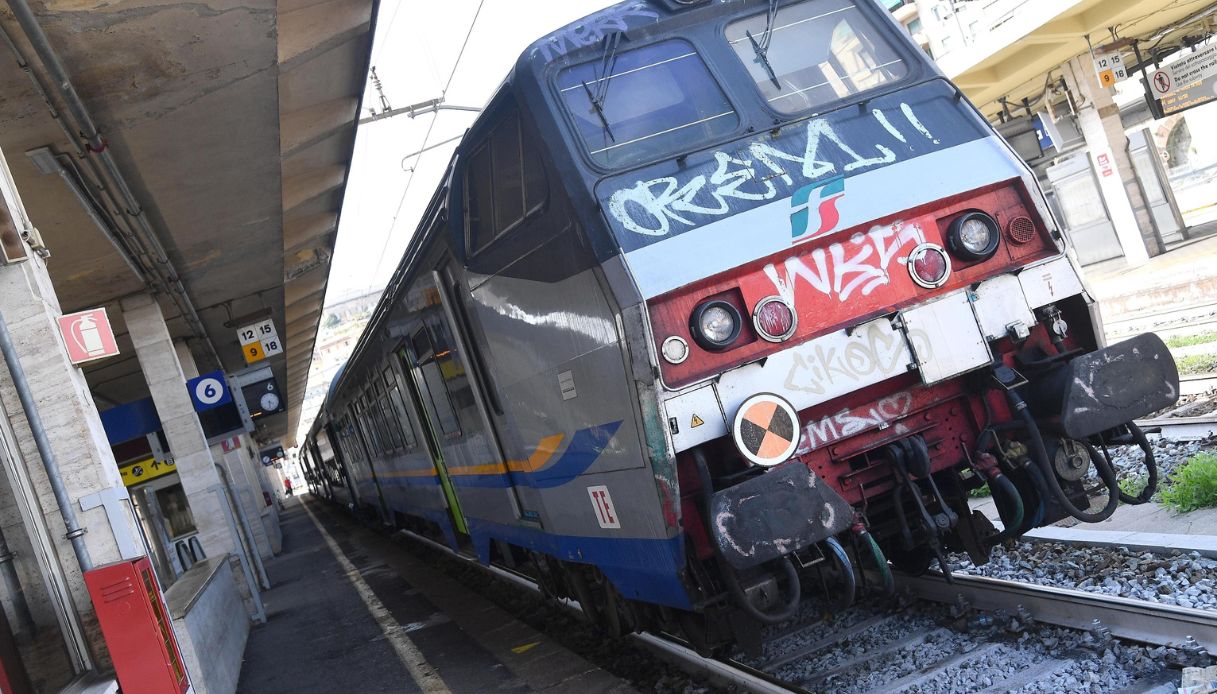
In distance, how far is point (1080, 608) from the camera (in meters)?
4.89

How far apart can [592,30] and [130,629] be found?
4.44 metres

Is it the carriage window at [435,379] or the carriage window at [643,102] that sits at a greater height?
the carriage window at [643,102]

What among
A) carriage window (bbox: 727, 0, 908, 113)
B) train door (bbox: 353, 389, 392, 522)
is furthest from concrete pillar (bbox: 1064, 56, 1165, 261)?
carriage window (bbox: 727, 0, 908, 113)

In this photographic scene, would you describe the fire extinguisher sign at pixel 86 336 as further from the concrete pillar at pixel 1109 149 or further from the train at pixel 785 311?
the concrete pillar at pixel 1109 149

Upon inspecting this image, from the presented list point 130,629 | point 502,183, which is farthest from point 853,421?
point 130,629

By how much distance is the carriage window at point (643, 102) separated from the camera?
5.33 metres

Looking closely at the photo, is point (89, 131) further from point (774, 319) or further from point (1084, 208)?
point (1084, 208)

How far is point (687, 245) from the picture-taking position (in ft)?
16.2

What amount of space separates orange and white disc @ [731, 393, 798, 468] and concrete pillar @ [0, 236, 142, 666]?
4.39 meters

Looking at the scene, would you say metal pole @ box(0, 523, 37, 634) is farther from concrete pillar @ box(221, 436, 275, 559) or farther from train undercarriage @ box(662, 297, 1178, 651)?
concrete pillar @ box(221, 436, 275, 559)

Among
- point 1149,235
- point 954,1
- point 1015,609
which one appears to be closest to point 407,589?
point 1015,609

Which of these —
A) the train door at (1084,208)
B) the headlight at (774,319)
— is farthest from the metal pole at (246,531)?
the train door at (1084,208)

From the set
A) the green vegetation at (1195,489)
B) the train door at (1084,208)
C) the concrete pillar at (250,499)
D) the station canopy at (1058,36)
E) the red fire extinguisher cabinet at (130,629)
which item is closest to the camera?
the green vegetation at (1195,489)

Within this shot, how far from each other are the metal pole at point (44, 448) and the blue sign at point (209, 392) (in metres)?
10.0
